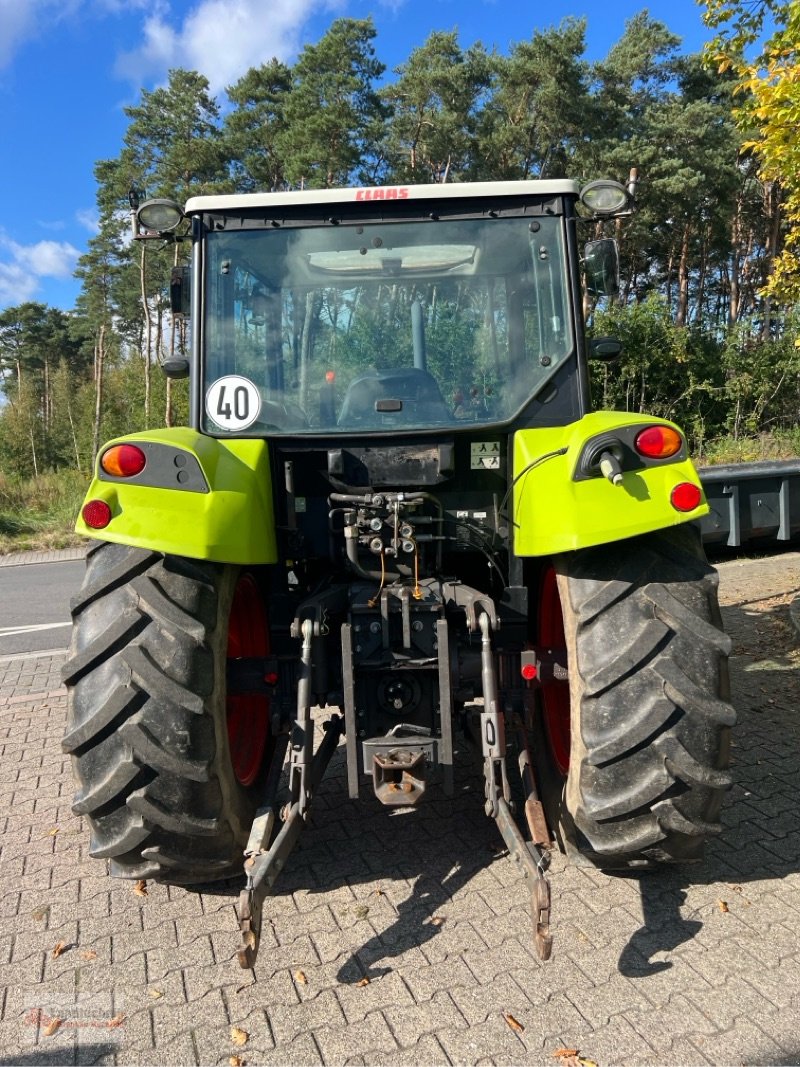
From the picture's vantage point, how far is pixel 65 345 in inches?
1927

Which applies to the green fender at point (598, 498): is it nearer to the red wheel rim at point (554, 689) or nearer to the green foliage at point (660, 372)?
the red wheel rim at point (554, 689)

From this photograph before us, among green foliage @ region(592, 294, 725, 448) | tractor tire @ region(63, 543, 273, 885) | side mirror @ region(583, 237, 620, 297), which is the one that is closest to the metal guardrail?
side mirror @ region(583, 237, 620, 297)

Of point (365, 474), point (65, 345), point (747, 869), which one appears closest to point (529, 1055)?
point (747, 869)

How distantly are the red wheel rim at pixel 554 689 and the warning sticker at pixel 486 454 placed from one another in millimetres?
503

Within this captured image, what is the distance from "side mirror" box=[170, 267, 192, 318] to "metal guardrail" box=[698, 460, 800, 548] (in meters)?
6.58

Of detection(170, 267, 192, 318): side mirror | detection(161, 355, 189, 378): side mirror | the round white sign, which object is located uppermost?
detection(170, 267, 192, 318): side mirror

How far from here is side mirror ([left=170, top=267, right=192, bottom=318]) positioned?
11.6 feet

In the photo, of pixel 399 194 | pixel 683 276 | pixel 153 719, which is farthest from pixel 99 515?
pixel 683 276

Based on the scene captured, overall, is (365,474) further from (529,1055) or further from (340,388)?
(529,1055)

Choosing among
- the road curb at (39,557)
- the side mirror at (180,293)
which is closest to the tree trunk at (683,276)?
the road curb at (39,557)

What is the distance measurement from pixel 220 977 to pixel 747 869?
1941 mm

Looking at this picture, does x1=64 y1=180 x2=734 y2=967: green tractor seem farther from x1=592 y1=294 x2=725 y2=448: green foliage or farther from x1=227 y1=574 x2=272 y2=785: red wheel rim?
x1=592 y1=294 x2=725 y2=448: green foliage

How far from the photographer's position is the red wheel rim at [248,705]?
333 centimetres

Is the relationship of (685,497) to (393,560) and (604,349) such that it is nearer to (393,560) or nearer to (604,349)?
(393,560)
